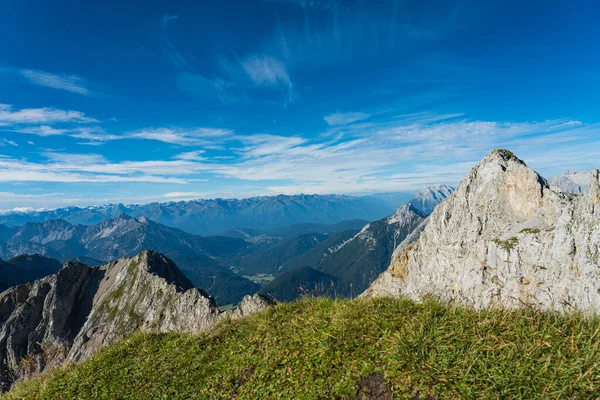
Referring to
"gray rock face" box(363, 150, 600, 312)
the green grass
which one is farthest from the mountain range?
the green grass

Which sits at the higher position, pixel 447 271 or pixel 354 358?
pixel 354 358

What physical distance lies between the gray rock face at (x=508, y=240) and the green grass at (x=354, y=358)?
112 feet

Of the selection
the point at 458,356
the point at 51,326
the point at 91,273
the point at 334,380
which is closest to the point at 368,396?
the point at 334,380

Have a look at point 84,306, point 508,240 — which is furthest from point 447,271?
point 84,306

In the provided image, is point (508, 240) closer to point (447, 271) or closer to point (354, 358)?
point (447, 271)

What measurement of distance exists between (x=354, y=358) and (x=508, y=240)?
80.1 meters

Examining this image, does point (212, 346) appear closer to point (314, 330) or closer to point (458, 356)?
point (314, 330)

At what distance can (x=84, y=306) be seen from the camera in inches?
3792

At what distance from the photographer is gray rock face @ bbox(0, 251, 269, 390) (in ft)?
261

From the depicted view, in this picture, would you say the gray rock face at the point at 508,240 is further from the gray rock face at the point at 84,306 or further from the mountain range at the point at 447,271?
the gray rock face at the point at 84,306

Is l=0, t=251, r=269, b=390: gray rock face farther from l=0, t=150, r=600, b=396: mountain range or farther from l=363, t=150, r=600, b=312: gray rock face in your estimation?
l=363, t=150, r=600, b=312: gray rock face

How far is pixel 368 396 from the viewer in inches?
324

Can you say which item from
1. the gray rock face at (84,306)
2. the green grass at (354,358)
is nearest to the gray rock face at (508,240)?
the green grass at (354,358)

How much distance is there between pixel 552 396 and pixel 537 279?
2839 inches
